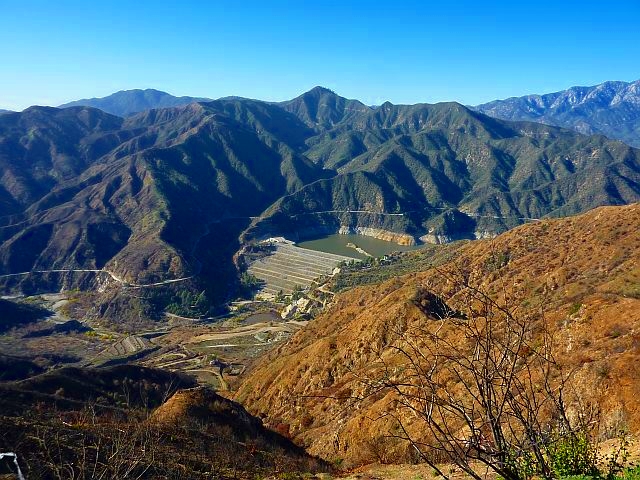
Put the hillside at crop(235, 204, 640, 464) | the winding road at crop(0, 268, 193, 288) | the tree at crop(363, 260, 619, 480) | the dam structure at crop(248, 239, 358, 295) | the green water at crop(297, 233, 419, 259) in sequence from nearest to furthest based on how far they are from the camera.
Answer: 1. the tree at crop(363, 260, 619, 480)
2. the hillside at crop(235, 204, 640, 464)
3. the winding road at crop(0, 268, 193, 288)
4. the dam structure at crop(248, 239, 358, 295)
5. the green water at crop(297, 233, 419, 259)

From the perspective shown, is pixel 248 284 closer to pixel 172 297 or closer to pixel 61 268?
pixel 172 297

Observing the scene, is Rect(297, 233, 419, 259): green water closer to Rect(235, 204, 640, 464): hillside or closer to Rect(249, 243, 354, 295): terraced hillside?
Rect(249, 243, 354, 295): terraced hillside

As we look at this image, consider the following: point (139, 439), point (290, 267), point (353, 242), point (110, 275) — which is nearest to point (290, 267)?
point (290, 267)

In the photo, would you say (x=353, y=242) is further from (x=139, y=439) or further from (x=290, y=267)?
(x=139, y=439)

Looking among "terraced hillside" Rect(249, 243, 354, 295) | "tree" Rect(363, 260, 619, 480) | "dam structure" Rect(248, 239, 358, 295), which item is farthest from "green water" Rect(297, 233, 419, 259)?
"tree" Rect(363, 260, 619, 480)

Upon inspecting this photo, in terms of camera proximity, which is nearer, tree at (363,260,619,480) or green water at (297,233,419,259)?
tree at (363,260,619,480)
